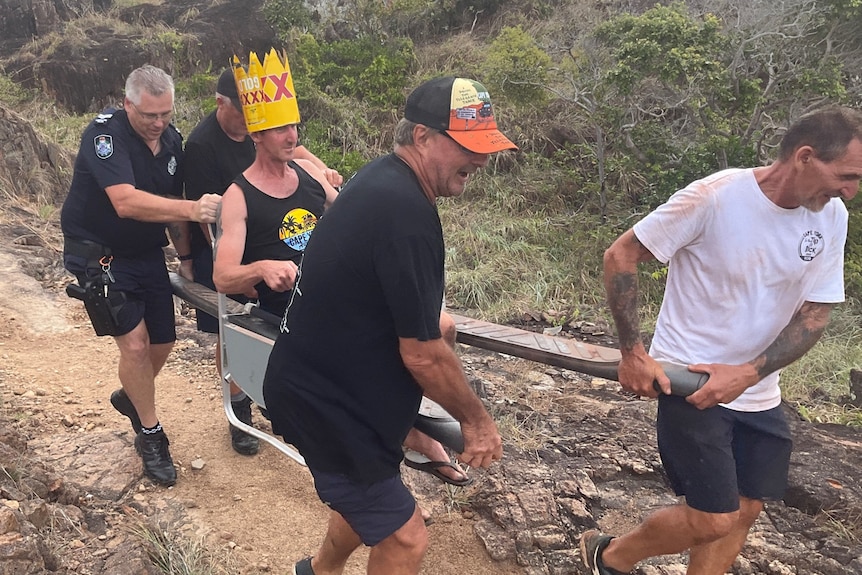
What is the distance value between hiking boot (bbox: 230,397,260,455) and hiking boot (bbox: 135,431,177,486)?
377mm

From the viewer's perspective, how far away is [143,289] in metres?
3.62

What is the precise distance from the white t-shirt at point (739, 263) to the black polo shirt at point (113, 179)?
7.55ft

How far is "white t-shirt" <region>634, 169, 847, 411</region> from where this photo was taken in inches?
92.8

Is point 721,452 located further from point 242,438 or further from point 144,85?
point 144,85

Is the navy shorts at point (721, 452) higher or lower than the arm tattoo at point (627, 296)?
lower

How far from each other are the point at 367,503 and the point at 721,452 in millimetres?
1200

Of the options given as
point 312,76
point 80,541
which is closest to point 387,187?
point 80,541

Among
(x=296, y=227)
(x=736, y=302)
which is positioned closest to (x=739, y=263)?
(x=736, y=302)

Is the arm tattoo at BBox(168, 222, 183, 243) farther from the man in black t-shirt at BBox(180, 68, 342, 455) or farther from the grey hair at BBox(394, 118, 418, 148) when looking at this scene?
the grey hair at BBox(394, 118, 418, 148)

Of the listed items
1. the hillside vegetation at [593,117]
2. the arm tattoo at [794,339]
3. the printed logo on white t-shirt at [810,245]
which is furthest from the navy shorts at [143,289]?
the hillside vegetation at [593,117]

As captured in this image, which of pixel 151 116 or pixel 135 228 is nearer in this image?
pixel 151 116

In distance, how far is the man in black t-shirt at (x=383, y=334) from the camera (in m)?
1.90

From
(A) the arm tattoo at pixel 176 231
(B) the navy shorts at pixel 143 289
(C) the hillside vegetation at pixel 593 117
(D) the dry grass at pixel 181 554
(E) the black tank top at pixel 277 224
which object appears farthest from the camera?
(C) the hillside vegetation at pixel 593 117

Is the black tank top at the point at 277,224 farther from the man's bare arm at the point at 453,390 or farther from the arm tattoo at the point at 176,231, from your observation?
the man's bare arm at the point at 453,390
